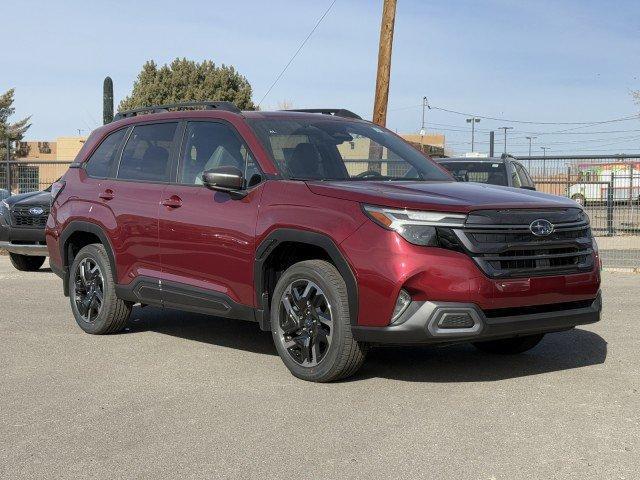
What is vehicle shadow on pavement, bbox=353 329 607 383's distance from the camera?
6332mm

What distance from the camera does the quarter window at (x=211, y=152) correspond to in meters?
6.73

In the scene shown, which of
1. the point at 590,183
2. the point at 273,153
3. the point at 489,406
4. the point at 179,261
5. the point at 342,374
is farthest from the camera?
the point at 590,183

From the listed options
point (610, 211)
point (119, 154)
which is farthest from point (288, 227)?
point (610, 211)

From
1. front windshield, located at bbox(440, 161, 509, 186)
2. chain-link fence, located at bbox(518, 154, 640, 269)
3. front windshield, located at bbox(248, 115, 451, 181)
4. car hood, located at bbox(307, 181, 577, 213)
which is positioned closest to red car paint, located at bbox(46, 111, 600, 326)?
car hood, located at bbox(307, 181, 577, 213)

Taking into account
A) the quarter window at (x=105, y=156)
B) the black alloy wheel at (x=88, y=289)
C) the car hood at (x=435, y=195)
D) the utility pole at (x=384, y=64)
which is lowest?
the black alloy wheel at (x=88, y=289)

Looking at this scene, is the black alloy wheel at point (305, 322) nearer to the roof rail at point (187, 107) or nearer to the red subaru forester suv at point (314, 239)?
the red subaru forester suv at point (314, 239)

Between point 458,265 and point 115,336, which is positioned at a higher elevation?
point 458,265

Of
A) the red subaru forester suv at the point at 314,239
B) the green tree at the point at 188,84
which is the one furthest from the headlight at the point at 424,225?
the green tree at the point at 188,84

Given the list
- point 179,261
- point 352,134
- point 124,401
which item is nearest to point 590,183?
point 352,134

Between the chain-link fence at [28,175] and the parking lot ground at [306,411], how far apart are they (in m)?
12.0

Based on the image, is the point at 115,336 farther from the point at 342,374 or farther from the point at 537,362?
the point at 537,362

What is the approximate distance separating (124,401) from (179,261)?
156 cm

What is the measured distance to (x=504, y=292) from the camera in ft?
18.2

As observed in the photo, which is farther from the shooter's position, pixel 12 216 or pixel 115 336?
pixel 12 216
